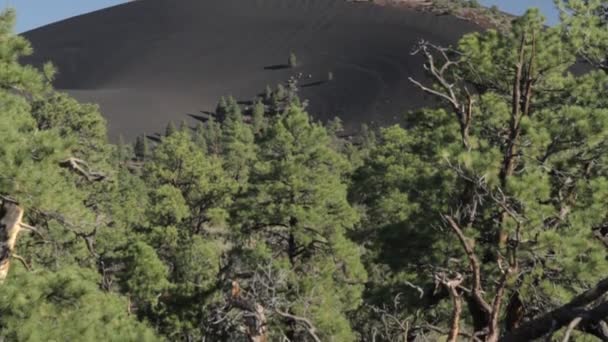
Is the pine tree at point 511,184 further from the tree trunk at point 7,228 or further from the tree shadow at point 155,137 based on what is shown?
the tree shadow at point 155,137

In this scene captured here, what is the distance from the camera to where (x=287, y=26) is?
131000mm

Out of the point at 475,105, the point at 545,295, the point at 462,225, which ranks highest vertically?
the point at 475,105

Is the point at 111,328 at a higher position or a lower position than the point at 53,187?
lower

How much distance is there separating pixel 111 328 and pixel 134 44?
131955mm

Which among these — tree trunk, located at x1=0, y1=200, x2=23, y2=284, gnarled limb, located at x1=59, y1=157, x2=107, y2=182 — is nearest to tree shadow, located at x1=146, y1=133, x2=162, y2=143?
gnarled limb, located at x1=59, y1=157, x2=107, y2=182

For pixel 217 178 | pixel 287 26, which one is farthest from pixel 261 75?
pixel 217 178

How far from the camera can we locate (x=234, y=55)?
4769 inches

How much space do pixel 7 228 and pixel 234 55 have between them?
11468cm

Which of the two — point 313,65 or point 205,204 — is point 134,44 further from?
point 205,204

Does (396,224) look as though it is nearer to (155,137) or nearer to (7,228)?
(7,228)

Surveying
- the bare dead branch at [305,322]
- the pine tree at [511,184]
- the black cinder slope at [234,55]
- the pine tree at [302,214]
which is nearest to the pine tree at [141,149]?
the black cinder slope at [234,55]

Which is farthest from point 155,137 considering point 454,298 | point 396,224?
point 454,298

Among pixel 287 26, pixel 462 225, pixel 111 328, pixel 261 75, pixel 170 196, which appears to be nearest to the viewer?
pixel 111 328

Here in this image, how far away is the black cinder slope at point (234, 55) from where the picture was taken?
328 feet
